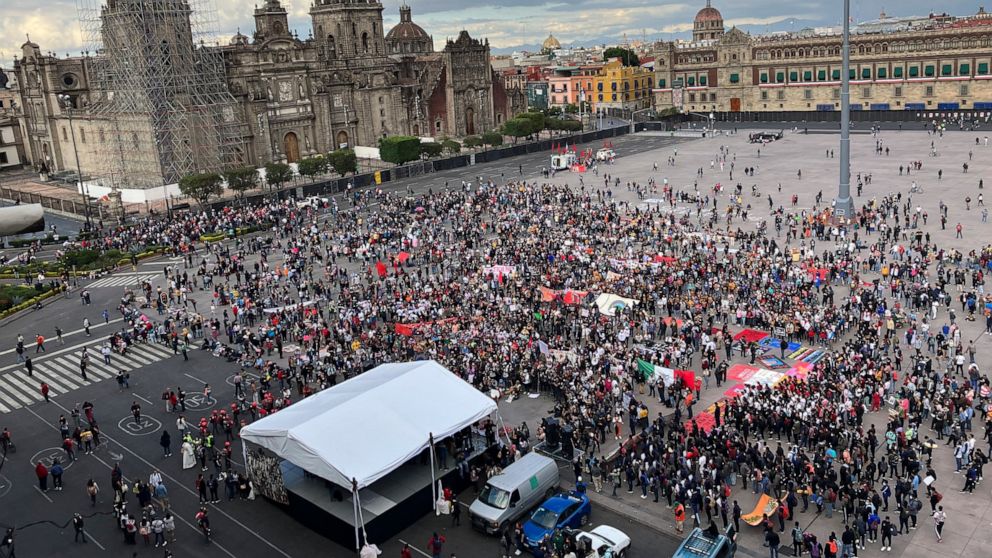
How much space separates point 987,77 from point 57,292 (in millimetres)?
116091

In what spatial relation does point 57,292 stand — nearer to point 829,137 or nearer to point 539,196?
point 539,196

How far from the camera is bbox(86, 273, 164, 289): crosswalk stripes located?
5588 cm

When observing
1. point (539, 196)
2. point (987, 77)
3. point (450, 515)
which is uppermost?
point (987, 77)

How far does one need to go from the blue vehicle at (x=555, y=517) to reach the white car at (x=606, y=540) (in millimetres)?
950

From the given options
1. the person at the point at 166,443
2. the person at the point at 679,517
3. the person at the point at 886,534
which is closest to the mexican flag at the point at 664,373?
the person at the point at 679,517

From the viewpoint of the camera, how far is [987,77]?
4454 inches

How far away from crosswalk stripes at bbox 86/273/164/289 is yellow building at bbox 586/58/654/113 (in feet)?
351

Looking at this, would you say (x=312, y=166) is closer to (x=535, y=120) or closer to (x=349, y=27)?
(x=535, y=120)

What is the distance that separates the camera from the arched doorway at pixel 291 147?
329ft

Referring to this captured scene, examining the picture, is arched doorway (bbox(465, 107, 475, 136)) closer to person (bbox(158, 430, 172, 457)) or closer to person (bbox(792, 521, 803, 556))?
person (bbox(158, 430, 172, 457))

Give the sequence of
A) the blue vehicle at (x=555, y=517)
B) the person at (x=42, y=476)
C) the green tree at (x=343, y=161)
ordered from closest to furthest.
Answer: the blue vehicle at (x=555, y=517)
the person at (x=42, y=476)
the green tree at (x=343, y=161)

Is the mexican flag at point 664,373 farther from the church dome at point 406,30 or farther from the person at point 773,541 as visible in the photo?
the church dome at point 406,30

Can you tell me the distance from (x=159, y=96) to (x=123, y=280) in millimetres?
33726

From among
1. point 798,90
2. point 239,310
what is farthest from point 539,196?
point 798,90
